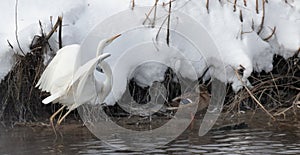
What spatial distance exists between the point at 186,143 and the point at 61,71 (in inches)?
77.2

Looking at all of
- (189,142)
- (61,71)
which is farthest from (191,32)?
(189,142)

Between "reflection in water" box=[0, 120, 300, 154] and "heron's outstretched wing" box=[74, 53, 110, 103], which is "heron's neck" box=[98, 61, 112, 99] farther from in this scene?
"reflection in water" box=[0, 120, 300, 154]

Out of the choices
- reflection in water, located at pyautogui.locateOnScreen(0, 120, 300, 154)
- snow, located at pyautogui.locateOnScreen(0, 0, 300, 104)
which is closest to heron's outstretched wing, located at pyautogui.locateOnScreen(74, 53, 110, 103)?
reflection in water, located at pyautogui.locateOnScreen(0, 120, 300, 154)

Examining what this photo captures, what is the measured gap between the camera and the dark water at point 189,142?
685 cm

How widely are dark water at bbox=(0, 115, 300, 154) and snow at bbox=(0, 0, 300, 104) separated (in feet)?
4.33

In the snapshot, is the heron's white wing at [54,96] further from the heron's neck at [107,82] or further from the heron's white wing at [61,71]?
the heron's neck at [107,82]

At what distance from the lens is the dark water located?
6848 millimetres

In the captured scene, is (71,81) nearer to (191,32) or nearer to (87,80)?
(87,80)

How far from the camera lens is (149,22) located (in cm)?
1008

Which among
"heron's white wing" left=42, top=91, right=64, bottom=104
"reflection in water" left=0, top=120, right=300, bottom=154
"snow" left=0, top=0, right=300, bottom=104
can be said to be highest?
"snow" left=0, top=0, right=300, bottom=104

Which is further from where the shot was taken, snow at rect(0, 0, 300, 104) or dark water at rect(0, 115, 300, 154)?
snow at rect(0, 0, 300, 104)

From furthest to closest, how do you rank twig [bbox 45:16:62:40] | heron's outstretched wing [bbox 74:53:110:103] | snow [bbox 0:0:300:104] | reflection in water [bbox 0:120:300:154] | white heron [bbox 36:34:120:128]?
snow [bbox 0:0:300:104]
twig [bbox 45:16:62:40]
white heron [bbox 36:34:120:128]
heron's outstretched wing [bbox 74:53:110:103]
reflection in water [bbox 0:120:300:154]

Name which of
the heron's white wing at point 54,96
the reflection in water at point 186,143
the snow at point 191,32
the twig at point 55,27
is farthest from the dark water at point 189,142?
the twig at point 55,27

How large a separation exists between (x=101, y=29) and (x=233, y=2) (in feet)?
7.47
